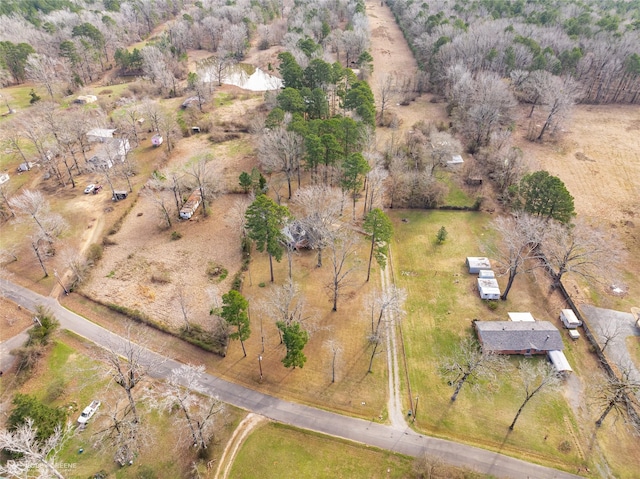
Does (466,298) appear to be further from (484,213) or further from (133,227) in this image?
(133,227)

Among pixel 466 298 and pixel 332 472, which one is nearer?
pixel 332 472

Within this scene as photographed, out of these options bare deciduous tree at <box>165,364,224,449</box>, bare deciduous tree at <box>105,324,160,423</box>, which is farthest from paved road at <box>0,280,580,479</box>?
bare deciduous tree at <box>165,364,224,449</box>

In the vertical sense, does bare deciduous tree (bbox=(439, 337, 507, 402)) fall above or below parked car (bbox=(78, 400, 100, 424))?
above

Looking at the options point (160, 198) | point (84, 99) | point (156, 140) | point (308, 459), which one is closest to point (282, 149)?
point (160, 198)

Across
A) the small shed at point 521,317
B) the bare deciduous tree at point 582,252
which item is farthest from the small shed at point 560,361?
the bare deciduous tree at point 582,252

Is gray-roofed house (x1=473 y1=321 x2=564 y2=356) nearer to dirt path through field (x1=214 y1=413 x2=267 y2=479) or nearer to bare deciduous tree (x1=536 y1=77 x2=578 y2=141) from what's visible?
dirt path through field (x1=214 y1=413 x2=267 y2=479)

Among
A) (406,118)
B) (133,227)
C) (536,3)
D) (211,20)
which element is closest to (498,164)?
(406,118)
